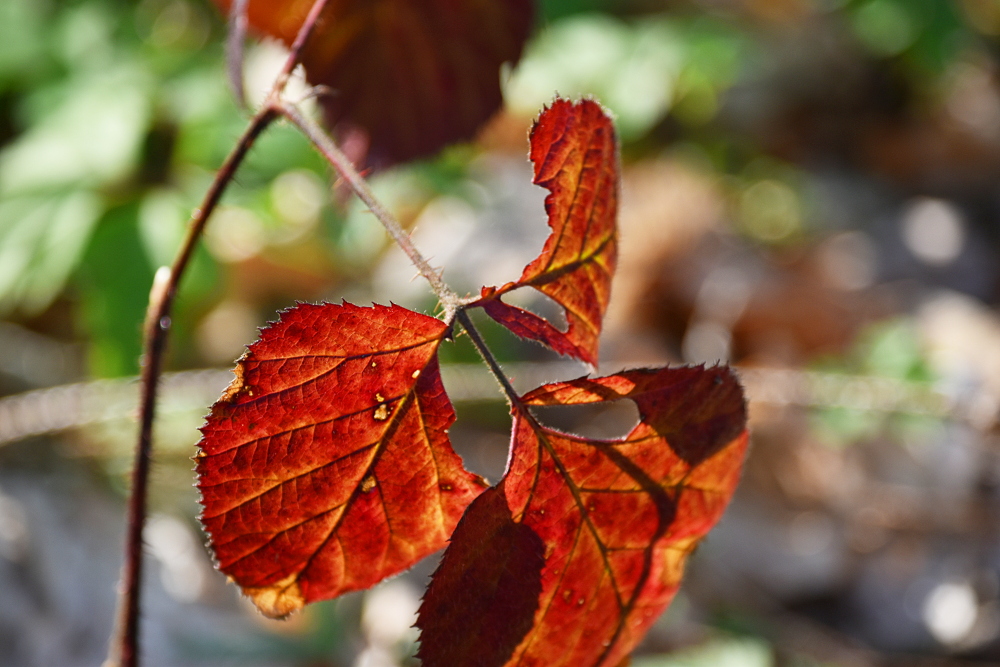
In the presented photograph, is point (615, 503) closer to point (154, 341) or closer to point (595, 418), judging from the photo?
point (154, 341)

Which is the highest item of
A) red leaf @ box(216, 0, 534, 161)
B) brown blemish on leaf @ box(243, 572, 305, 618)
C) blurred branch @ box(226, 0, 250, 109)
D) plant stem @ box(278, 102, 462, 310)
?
red leaf @ box(216, 0, 534, 161)

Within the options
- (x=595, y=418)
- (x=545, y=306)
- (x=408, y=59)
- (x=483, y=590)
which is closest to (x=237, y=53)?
(x=408, y=59)

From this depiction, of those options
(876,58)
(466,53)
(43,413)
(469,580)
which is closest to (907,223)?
(876,58)

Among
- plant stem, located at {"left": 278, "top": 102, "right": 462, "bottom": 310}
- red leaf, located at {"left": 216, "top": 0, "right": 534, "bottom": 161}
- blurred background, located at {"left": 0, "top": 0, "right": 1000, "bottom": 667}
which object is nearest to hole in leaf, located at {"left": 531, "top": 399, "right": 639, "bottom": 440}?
blurred background, located at {"left": 0, "top": 0, "right": 1000, "bottom": 667}

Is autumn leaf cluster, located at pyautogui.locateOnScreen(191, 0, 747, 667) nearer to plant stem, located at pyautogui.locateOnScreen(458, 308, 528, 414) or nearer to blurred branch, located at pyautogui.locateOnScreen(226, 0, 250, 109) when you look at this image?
plant stem, located at pyautogui.locateOnScreen(458, 308, 528, 414)

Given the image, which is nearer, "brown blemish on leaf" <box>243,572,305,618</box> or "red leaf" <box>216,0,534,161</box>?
"brown blemish on leaf" <box>243,572,305,618</box>

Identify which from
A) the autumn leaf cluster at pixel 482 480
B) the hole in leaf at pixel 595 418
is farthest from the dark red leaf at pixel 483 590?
the hole in leaf at pixel 595 418
